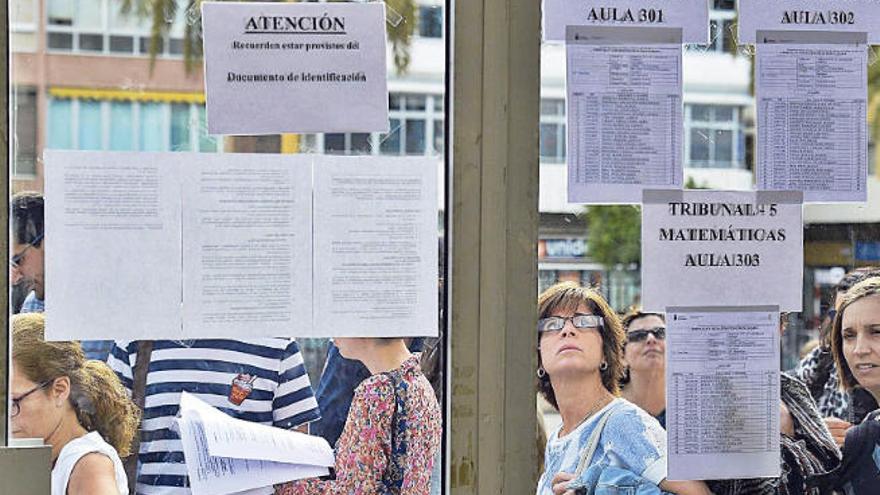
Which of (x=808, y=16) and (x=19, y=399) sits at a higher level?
(x=808, y=16)

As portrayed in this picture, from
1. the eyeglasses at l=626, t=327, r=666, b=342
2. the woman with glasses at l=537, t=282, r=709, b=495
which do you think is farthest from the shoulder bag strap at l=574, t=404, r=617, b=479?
the eyeglasses at l=626, t=327, r=666, b=342

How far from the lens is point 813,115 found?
1.93 m

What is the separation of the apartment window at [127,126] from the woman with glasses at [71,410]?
0.26m

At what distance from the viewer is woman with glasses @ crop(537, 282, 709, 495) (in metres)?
1.90

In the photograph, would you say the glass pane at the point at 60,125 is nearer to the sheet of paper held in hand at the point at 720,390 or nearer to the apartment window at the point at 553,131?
the apartment window at the point at 553,131

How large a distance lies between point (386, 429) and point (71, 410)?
0.45m

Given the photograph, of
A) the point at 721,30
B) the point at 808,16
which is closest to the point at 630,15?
the point at 721,30

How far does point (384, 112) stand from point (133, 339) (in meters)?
0.48

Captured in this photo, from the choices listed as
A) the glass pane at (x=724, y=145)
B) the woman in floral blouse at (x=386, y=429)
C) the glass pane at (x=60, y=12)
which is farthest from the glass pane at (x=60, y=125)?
the glass pane at (x=724, y=145)

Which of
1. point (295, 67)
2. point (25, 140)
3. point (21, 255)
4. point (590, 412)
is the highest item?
point (295, 67)

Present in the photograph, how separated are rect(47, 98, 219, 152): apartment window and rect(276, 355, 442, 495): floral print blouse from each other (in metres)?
0.43

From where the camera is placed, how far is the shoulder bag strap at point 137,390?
176cm

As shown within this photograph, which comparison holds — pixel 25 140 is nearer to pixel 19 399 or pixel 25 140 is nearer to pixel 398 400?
pixel 19 399

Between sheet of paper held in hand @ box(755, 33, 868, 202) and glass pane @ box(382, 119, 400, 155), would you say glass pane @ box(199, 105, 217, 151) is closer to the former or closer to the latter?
glass pane @ box(382, 119, 400, 155)
